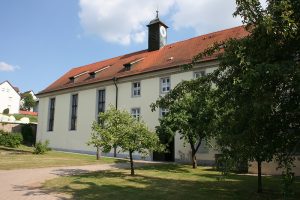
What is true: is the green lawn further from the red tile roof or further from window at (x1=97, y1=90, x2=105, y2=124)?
window at (x1=97, y1=90, x2=105, y2=124)

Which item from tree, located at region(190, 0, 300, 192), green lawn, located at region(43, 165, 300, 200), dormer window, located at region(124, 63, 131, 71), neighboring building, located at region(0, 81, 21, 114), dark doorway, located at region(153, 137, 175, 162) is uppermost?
neighboring building, located at region(0, 81, 21, 114)

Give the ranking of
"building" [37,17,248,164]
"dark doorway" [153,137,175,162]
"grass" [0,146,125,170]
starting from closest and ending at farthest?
"grass" [0,146,125,170]
"building" [37,17,248,164]
"dark doorway" [153,137,175,162]

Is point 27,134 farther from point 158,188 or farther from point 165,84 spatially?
point 158,188

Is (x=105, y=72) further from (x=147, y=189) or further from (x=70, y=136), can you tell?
(x=147, y=189)

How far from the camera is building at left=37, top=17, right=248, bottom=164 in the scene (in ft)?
84.0

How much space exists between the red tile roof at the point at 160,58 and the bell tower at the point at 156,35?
78 cm

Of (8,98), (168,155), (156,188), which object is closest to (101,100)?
(168,155)

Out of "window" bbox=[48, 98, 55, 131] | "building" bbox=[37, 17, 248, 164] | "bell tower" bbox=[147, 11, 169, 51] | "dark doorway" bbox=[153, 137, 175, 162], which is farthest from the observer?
"window" bbox=[48, 98, 55, 131]

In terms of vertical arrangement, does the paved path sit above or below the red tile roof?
below

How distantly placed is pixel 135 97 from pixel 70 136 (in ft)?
33.3

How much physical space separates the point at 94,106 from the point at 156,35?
9361mm

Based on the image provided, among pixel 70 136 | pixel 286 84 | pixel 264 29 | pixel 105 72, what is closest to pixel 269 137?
pixel 286 84

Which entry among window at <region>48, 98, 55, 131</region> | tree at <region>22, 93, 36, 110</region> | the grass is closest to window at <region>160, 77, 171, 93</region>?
the grass

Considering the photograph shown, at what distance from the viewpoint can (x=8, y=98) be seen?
84.5 metres
